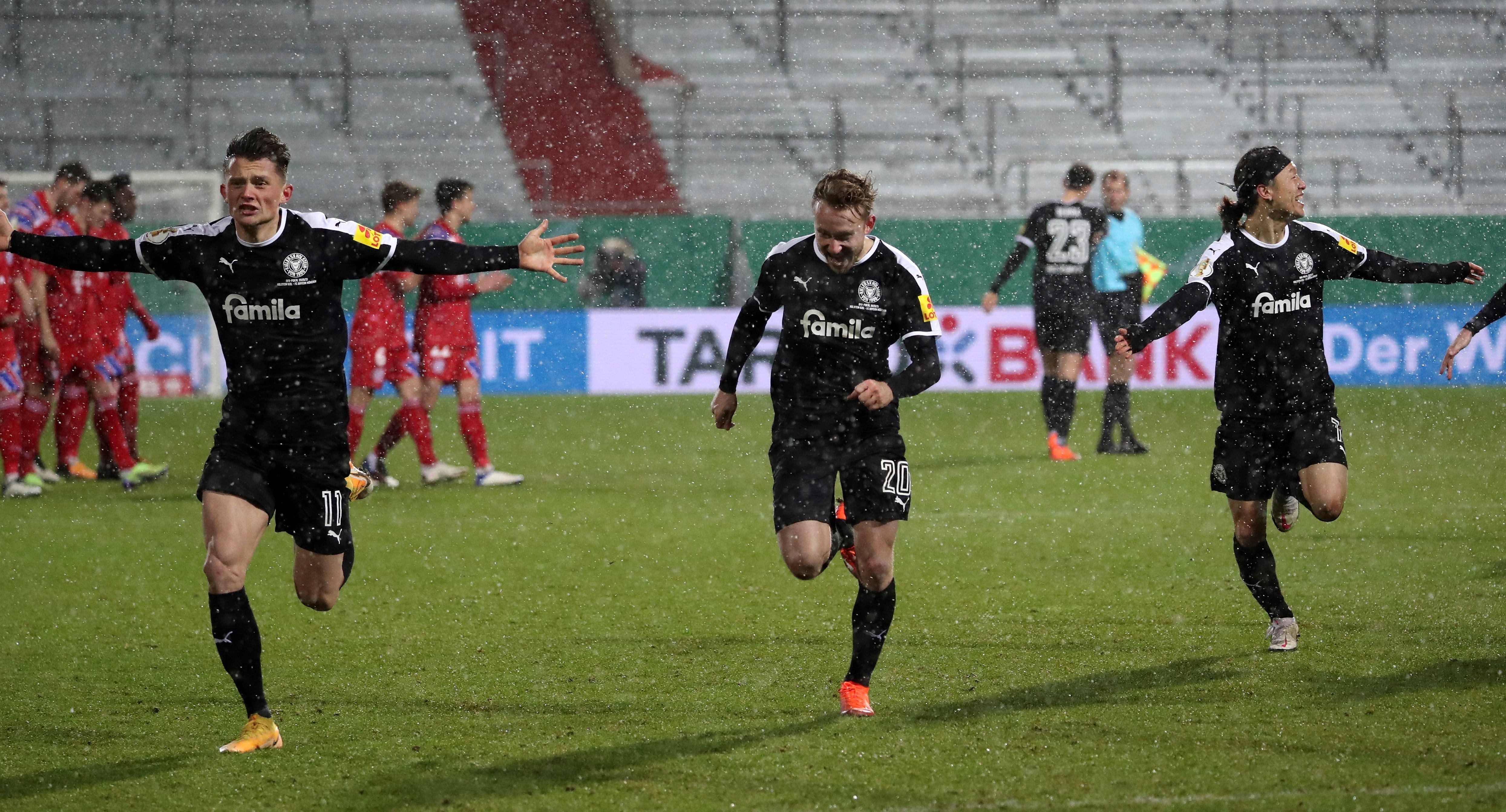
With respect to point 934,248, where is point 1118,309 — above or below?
below

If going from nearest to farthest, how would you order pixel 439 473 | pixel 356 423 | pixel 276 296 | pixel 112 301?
pixel 276 296 → pixel 356 423 → pixel 112 301 → pixel 439 473

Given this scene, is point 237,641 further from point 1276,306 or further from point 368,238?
point 1276,306

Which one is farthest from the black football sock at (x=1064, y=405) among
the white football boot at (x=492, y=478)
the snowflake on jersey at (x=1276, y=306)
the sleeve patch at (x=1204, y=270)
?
the sleeve patch at (x=1204, y=270)

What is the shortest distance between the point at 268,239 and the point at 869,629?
2406 mm

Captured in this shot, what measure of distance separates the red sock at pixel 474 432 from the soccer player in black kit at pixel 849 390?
6.66 metres

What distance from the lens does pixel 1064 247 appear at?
14.0 meters

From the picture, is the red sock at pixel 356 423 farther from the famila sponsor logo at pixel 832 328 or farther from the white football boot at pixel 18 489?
the famila sponsor logo at pixel 832 328

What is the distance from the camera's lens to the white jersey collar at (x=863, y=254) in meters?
6.03

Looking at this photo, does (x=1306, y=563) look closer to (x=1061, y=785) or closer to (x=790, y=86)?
(x=1061, y=785)

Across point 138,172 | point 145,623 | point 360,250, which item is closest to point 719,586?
point 145,623

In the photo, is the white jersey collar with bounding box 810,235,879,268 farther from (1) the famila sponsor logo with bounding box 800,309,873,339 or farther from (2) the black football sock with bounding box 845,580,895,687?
(2) the black football sock with bounding box 845,580,895,687

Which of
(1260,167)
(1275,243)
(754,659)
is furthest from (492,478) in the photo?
(1260,167)

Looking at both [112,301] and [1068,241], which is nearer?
[112,301]

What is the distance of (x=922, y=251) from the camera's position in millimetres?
22828
